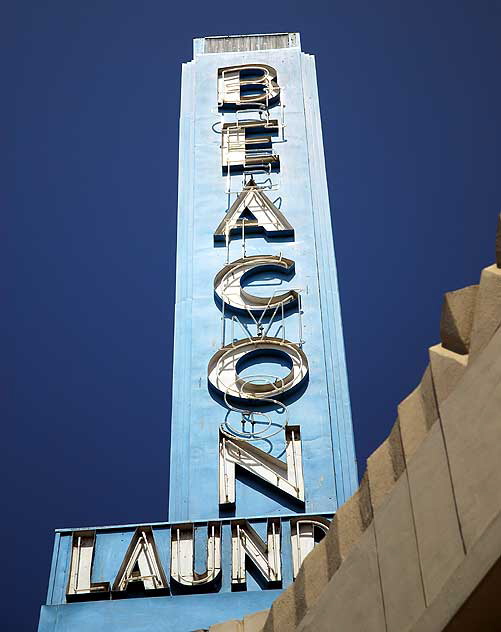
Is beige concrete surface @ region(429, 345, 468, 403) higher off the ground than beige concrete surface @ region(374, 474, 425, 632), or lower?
higher

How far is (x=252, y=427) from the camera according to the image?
14.2m

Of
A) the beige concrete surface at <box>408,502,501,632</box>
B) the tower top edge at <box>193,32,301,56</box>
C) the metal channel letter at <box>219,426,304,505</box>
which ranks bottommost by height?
the beige concrete surface at <box>408,502,501,632</box>

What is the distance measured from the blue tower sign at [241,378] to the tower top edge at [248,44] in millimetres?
34

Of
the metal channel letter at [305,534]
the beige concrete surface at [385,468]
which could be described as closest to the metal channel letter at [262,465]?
the metal channel letter at [305,534]

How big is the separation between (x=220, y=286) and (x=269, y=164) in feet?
9.26

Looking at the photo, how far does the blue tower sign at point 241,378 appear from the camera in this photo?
12.0 m

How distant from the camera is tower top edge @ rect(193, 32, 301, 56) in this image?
20938mm

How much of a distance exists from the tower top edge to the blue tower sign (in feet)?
0.11

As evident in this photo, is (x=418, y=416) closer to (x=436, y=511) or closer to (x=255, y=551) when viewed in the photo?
(x=436, y=511)

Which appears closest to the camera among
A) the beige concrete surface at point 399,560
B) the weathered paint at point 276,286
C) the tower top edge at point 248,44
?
the beige concrete surface at point 399,560

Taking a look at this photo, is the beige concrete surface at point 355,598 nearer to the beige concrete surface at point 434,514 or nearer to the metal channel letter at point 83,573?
the beige concrete surface at point 434,514

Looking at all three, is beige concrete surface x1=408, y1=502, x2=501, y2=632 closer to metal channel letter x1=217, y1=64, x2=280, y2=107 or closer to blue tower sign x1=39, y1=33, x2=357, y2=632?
blue tower sign x1=39, y1=33, x2=357, y2=632

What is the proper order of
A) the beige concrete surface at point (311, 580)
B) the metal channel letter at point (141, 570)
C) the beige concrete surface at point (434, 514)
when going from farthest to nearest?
Result: 1. the metal channel letter at point (141, 570)
2. the beige concrete surface at point (311, 580)
3. the beige concrete surface at point (434, 514)

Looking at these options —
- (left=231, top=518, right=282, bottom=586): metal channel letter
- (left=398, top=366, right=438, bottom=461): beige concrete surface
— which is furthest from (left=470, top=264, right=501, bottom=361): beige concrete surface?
(left=231, top=518, right=282, bottom=586): metal channel letter
